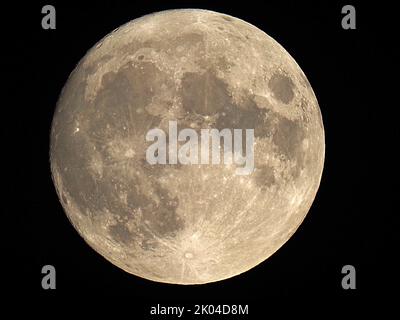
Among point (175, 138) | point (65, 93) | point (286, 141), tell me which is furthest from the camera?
point (65, 93)

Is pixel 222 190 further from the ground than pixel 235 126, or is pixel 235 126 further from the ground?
pixel 235 126

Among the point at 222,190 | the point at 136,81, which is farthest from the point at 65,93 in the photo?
the point at 222,190

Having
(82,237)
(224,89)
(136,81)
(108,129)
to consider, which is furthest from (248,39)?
(82,237)

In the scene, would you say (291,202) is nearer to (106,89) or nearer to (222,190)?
(222,190)

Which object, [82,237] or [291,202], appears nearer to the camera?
[291,202]

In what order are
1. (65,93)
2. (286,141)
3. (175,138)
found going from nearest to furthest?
(175,138) < (286,141) < (65,93)

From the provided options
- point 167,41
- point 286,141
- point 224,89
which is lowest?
point 286,141
